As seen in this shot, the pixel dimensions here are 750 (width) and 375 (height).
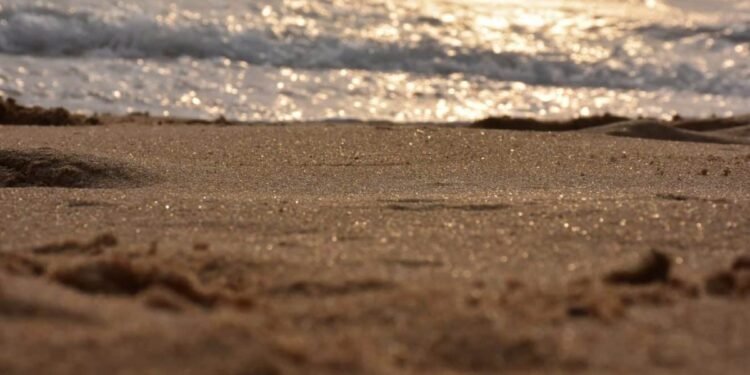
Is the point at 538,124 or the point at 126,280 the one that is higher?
the point at 538,124

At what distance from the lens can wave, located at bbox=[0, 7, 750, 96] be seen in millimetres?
8203

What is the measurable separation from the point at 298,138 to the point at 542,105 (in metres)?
3.00

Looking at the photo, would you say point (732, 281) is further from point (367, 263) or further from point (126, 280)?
point (126, 280)

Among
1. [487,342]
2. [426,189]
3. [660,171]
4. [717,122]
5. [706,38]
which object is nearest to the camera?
[487,342]

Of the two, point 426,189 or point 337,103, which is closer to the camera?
point 426,189

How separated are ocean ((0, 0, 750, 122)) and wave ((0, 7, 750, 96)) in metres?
0.02

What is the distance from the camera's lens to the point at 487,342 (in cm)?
Result: 188

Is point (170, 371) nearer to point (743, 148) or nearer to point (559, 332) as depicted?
point (559, 332)

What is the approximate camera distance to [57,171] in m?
3.81

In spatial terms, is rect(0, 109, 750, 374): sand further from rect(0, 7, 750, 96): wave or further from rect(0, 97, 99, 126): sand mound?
rect(0, 7, 750, 96): wave

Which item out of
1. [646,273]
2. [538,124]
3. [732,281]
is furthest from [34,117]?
[732,281]

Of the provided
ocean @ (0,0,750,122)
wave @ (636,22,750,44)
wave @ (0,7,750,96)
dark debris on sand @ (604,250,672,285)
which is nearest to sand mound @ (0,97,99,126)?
ocean @ (0,0,750,122)

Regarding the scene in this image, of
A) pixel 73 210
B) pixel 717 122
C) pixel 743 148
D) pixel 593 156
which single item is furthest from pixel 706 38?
pixel 73 210

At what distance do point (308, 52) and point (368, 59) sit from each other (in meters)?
0.47
